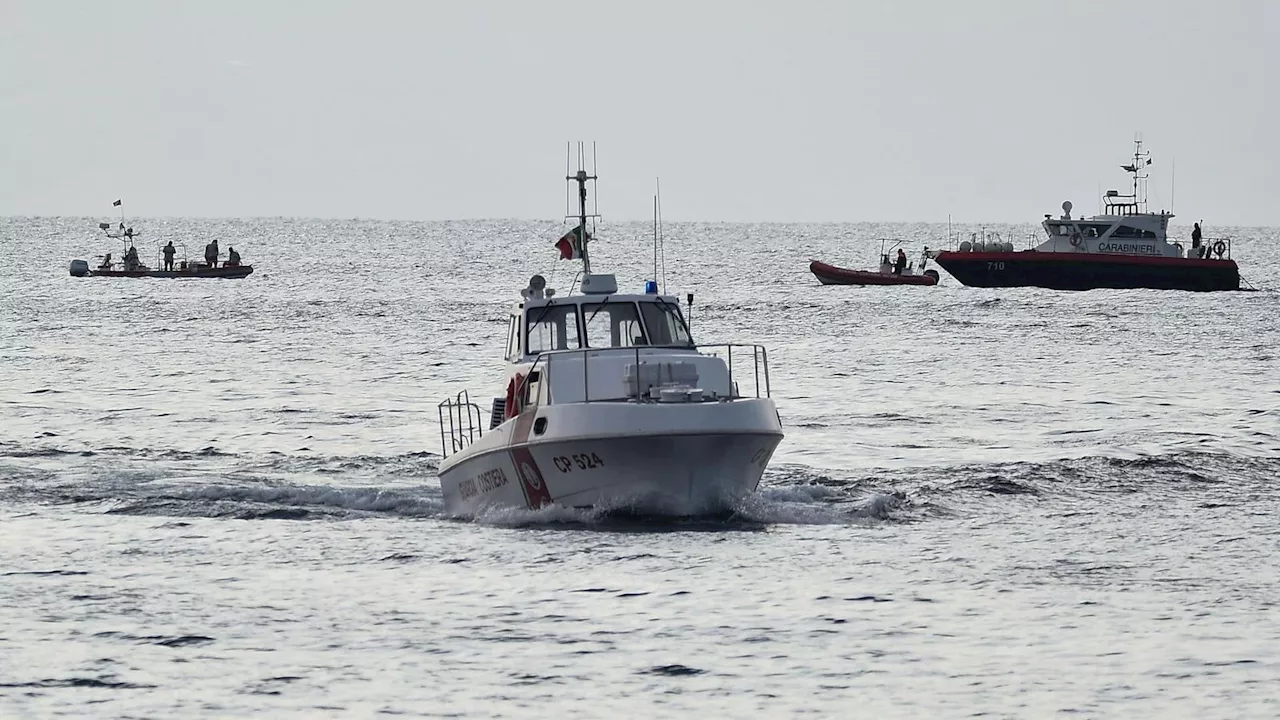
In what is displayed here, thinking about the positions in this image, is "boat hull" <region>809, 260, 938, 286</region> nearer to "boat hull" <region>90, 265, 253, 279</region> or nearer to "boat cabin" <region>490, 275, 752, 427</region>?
"boat hull" <region>90, 265, 253, 279</region>

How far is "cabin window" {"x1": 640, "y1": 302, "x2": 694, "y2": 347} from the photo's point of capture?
2092 centimetres

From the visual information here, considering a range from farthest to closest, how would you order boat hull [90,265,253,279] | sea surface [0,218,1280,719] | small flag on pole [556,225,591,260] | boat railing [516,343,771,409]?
boat hull [90,265,253,279] < small flag on pole [556,225,591,260] < boat railing [516,343,771,409] < sea surface [0,218,1280,719]

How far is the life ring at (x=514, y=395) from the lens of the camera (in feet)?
67.5

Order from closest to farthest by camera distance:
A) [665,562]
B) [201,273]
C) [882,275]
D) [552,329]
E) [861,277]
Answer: [665,562] → [552,329] → [882,275] → [861,277] → [201,273]

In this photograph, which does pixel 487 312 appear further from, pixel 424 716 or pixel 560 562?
pixel 424 716

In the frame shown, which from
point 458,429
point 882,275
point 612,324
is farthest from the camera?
point 882,275

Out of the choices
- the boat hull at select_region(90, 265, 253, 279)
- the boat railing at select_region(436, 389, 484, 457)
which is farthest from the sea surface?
the boat hull at select_region(90, 265, 253, 279)

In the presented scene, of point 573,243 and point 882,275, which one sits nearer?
point 573,243

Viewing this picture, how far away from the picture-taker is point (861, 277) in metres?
84.8

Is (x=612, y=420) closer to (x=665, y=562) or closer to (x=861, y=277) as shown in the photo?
(x=665, y=562)

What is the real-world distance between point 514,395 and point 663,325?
6.08 feet

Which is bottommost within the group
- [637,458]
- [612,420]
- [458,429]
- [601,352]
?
[458,429]

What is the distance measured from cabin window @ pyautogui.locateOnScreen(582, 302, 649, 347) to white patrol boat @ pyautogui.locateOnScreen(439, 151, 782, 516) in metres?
0.01

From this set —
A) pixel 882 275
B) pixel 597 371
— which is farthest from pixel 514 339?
pixel 882 275
